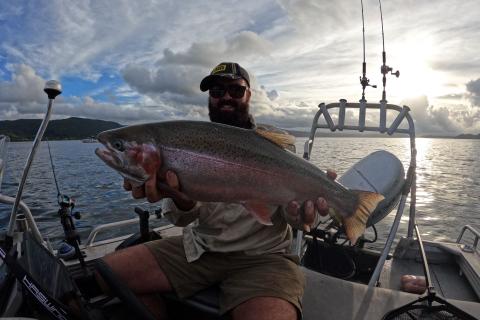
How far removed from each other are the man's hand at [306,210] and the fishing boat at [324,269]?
1.13 m

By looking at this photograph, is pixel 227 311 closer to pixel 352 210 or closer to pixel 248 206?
pixel 248 206

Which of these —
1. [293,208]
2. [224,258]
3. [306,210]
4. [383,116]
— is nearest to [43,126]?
[224,258]

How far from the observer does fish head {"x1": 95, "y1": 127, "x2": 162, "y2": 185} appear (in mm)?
3033

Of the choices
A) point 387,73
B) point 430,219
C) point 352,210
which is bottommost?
point 430,219

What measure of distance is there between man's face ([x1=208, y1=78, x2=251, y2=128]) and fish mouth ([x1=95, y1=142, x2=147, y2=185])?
67.2 inches

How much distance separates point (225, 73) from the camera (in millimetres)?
4395

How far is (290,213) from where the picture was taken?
11.5 feet

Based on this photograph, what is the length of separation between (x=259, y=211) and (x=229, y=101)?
1704 mm

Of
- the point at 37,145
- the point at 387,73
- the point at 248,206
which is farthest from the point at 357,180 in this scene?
the point at 37,145

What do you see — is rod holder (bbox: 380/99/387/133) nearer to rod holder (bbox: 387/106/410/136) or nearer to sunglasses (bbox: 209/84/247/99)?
rod holder (bbox: 387/106/410/136)

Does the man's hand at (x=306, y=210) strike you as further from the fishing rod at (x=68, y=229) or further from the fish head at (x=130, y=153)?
the fishing rod at (x=68, y=229)

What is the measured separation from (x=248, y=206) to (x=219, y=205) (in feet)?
2.47

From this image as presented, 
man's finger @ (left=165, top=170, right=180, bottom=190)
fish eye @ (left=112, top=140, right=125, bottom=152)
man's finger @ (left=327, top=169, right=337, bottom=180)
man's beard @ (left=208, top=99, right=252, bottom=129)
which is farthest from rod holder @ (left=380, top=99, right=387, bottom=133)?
fish eye @ (left=112, top=140, right=125, bottom=152)

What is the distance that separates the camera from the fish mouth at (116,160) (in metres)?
3.03
